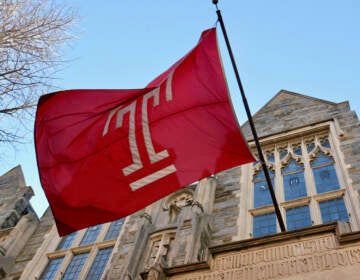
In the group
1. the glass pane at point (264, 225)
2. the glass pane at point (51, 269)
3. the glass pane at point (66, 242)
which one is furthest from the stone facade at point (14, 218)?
the glass pane at point (264, 225)

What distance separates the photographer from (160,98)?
7125 millimetres

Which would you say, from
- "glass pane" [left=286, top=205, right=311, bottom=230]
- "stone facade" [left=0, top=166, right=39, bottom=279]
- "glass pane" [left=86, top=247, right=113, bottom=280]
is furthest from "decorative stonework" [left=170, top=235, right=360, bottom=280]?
"stone facade" [left=0, top=166, right=39, bottom=279]

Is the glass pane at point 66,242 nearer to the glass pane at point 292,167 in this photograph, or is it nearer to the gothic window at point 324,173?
the glass pane at point 292,167

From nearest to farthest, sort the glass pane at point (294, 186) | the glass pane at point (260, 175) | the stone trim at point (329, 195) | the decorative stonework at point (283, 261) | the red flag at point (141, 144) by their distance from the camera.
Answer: the decorative stonework at point (283, 261) < the red flag at point (141, 144) < the stone trim at point (329, 195) < the glass pane at point (294, 186) < the glass pane at point (260, 175)

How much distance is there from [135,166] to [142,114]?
36.7 inches

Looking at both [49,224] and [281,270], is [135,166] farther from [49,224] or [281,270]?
[49,224]

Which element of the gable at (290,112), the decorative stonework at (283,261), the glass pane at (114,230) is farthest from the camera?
the gable at (290,112)

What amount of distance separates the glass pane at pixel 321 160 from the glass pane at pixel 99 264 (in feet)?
20.3

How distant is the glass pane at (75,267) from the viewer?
11.5m

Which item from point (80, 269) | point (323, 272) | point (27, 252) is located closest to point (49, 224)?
point (27, 252)

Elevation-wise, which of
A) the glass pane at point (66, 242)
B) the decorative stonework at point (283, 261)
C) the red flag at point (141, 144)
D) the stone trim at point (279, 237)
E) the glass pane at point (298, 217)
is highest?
the red flag at point (141, 144)

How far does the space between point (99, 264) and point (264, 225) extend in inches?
183

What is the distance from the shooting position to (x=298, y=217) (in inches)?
387

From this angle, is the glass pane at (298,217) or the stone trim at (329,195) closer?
the glass pane at (298,217)
